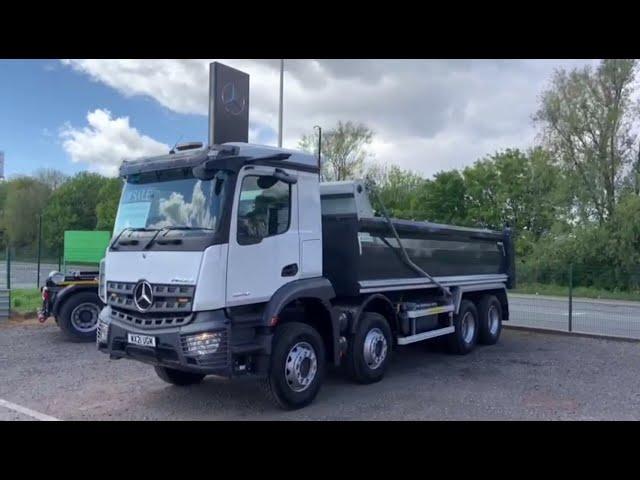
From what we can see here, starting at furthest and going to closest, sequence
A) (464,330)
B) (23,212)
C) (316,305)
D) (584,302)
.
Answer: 1. (23,212)
2. (584,302)
3. (464,330)
4. (316,305)

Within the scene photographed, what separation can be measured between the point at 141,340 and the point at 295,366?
170 cm

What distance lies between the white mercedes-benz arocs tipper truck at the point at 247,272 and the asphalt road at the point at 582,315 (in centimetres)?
786

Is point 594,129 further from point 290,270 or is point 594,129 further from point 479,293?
point 290,270

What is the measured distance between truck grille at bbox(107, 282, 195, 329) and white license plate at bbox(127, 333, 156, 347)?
112mm

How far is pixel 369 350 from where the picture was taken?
24.6 ft

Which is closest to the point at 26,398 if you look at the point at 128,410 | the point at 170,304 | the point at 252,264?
Result: the point at 128,410

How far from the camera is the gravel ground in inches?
246

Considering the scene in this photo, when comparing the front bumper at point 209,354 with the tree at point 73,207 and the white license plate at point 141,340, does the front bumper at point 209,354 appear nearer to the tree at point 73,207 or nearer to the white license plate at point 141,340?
the white license plate at point 141,340

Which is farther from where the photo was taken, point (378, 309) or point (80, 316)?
point (80, 316)

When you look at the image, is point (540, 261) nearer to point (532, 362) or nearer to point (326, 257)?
point (532, 362)

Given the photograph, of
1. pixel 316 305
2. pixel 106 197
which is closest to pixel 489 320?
pixel 316 305

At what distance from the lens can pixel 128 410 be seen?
6352mm

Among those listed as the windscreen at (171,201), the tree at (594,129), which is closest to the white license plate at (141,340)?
the windscreen at (171,201)

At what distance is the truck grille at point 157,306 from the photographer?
18.4 feet
